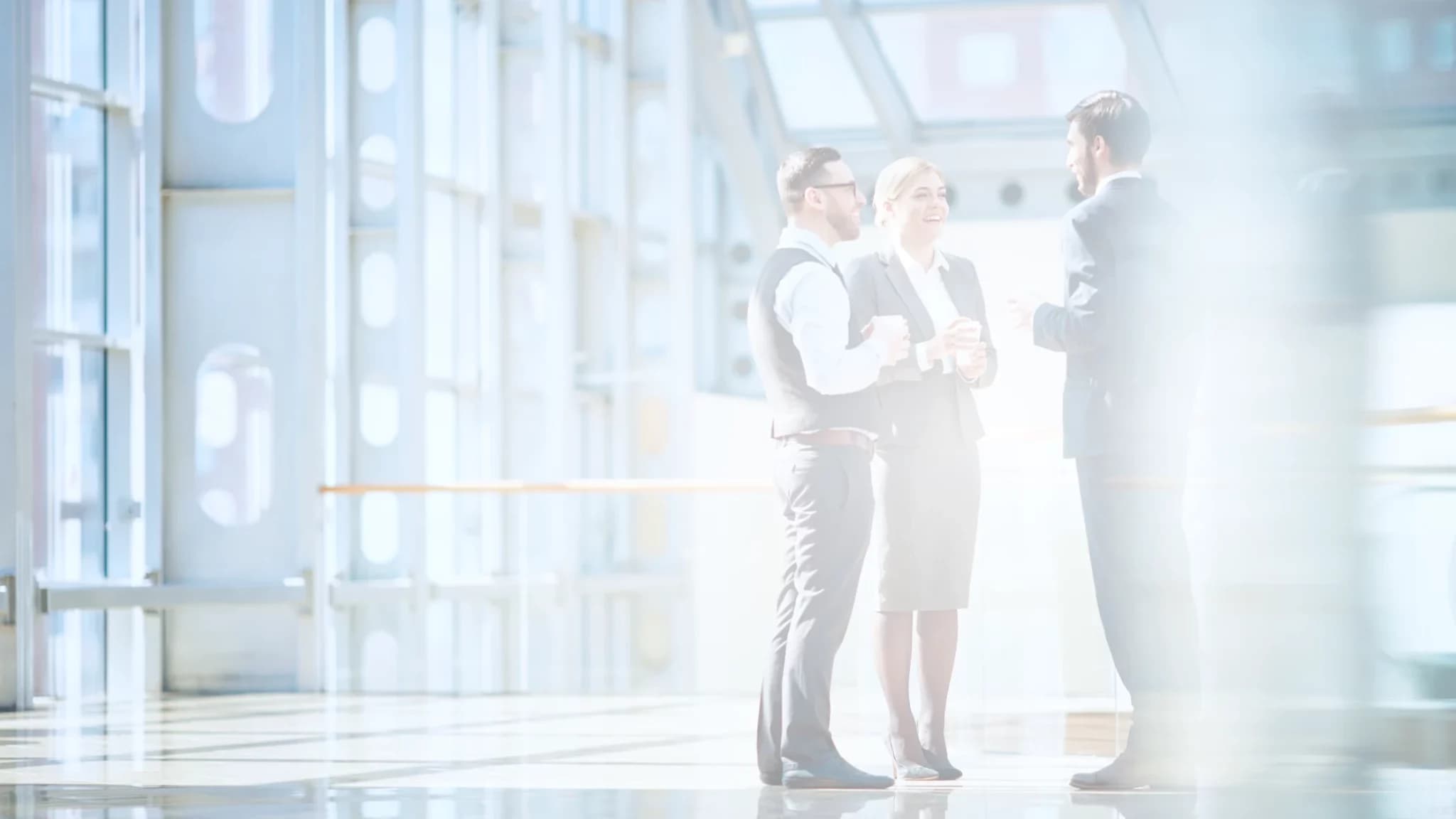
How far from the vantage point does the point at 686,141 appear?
10.7 metres

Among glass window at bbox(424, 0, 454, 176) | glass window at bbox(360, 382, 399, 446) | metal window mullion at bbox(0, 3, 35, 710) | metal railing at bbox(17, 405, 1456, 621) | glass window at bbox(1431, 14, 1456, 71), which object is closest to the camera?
glass window at bbox(1431, 14, 1456, 71)

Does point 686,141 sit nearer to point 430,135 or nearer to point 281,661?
point 430,135

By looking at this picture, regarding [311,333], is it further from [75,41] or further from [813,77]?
[813,77]

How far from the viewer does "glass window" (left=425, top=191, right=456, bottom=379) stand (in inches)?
340

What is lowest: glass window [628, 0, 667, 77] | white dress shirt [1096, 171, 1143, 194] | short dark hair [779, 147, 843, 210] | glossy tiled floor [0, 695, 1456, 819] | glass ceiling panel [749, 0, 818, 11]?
glossy tiled floor [0, 695, 1456, 819]

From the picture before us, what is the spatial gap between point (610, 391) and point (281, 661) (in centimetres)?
435

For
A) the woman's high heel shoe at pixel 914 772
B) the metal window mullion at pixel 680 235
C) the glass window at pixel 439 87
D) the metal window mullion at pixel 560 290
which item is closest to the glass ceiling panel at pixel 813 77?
the metal window mullion at pixel 680 235

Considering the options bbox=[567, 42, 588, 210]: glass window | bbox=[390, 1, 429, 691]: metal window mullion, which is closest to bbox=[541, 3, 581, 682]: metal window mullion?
bbox=[567, 42, 588, 210]: glass window

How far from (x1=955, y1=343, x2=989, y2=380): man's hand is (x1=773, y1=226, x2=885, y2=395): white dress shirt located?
6.2 inches

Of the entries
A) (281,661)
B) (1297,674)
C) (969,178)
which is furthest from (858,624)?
(969,178)

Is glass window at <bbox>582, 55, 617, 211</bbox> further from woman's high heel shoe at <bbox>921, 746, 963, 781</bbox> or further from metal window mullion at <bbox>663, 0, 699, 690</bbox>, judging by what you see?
woman's high heel shoe at <bbox>921, 746, 963, 781</bbox>

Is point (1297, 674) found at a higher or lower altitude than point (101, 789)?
higher

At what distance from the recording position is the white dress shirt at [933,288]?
3.45m

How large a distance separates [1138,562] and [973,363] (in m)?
0.46
